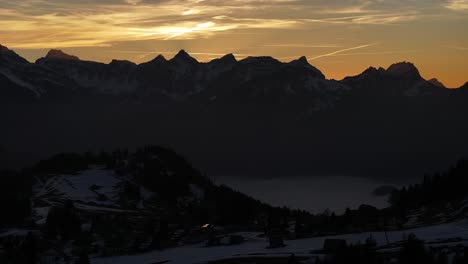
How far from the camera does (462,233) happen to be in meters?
172

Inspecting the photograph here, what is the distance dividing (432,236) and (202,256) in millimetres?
50139

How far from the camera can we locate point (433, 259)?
439 feet

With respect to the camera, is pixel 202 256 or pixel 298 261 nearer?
pixel 298 261

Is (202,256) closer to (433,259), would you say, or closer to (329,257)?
(329,257)

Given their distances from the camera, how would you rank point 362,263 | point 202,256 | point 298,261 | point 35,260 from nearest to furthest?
1. point 362,263
2. point 298,261
3. point 202,256
4. point 35,260

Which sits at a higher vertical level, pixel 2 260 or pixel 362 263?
pixel 362 263

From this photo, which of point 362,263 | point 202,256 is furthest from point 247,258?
point 362,263

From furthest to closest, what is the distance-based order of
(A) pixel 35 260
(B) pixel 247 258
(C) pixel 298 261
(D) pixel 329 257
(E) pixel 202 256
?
(A) pixel 35 260
(E) pixel 202 256
(B) pixel 247 258
(C) pixel 298 261
(D) pixel 329 257

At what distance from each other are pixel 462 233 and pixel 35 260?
9904 cm

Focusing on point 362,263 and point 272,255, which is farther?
point 272,255

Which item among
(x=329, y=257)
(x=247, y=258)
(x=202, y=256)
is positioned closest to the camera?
(x=329, y=257)

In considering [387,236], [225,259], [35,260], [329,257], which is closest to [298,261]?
[329,257]

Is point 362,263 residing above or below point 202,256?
above

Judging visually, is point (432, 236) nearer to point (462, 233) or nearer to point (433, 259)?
point (462, 233)
